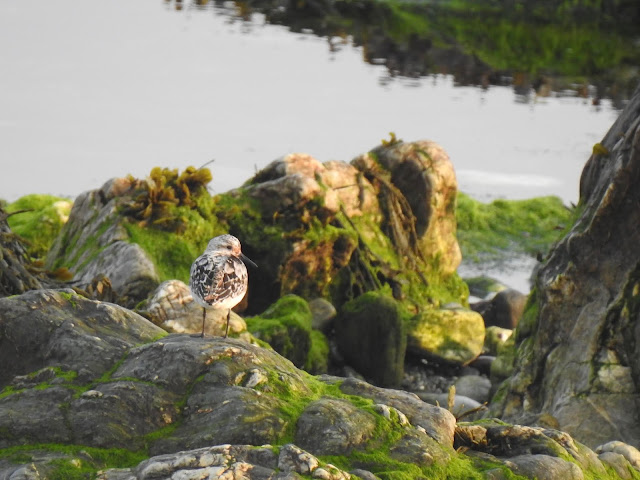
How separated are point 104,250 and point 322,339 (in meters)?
4.50

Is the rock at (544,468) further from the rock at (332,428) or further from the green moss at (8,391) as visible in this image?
the green moss at (8,391)

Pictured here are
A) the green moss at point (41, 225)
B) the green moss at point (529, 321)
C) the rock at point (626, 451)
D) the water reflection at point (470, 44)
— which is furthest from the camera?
the water reflection at point (470, 44)

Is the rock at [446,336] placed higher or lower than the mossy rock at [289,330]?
lower

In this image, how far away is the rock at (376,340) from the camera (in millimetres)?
16375

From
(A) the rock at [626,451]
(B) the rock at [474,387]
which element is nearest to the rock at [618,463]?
(A) the rock at [626,451]

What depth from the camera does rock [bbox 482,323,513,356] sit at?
18.9 metres

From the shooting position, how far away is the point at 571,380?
11.8 metres

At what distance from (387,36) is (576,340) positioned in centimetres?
2767

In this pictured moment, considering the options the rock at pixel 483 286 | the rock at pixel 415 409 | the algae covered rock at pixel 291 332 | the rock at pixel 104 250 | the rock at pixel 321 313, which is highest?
the rock at pixel 415 409

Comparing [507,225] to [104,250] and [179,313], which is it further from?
[179,313]

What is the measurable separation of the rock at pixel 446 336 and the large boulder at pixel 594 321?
4229 millimetres

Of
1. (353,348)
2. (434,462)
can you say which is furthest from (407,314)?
(434,462)

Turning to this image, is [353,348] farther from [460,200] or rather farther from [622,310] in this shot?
[460,200]

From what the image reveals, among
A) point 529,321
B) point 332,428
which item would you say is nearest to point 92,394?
point 332,428
